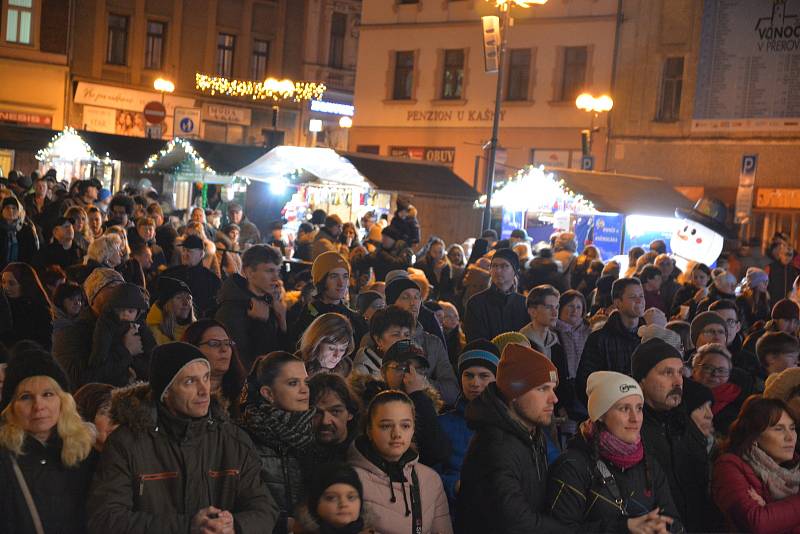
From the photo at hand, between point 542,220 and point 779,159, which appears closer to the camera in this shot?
point 542,220

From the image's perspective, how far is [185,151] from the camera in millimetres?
25828

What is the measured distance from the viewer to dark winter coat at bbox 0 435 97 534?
14.8ft

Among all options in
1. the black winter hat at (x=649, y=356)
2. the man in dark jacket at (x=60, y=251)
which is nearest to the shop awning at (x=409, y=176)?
the man in dark jacket at (x=60, y=251)

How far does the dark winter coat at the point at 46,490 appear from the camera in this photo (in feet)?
14.8

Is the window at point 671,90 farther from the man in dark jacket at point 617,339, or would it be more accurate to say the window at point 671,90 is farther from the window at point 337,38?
the man in dark jacket at point 617,339

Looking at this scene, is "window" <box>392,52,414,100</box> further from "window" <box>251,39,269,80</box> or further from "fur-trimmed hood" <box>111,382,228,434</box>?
"fur-trimmed hood" <box>111,382,228,434</box>

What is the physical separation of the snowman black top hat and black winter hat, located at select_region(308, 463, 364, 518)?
50.6 ft

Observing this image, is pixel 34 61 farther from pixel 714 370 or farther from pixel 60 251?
pixel 714 370

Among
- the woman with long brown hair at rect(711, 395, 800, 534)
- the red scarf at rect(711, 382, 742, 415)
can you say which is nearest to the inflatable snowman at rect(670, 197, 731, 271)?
the red scarf at rect(711, 382, 742, 415)

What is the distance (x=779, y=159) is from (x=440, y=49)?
11.6m

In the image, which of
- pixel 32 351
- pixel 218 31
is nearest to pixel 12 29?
pixel 218 31

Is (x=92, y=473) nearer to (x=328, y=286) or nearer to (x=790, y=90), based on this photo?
(x=328, y=286)

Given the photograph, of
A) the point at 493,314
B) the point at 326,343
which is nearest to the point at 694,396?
the point at 326,343

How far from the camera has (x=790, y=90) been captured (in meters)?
28.0
